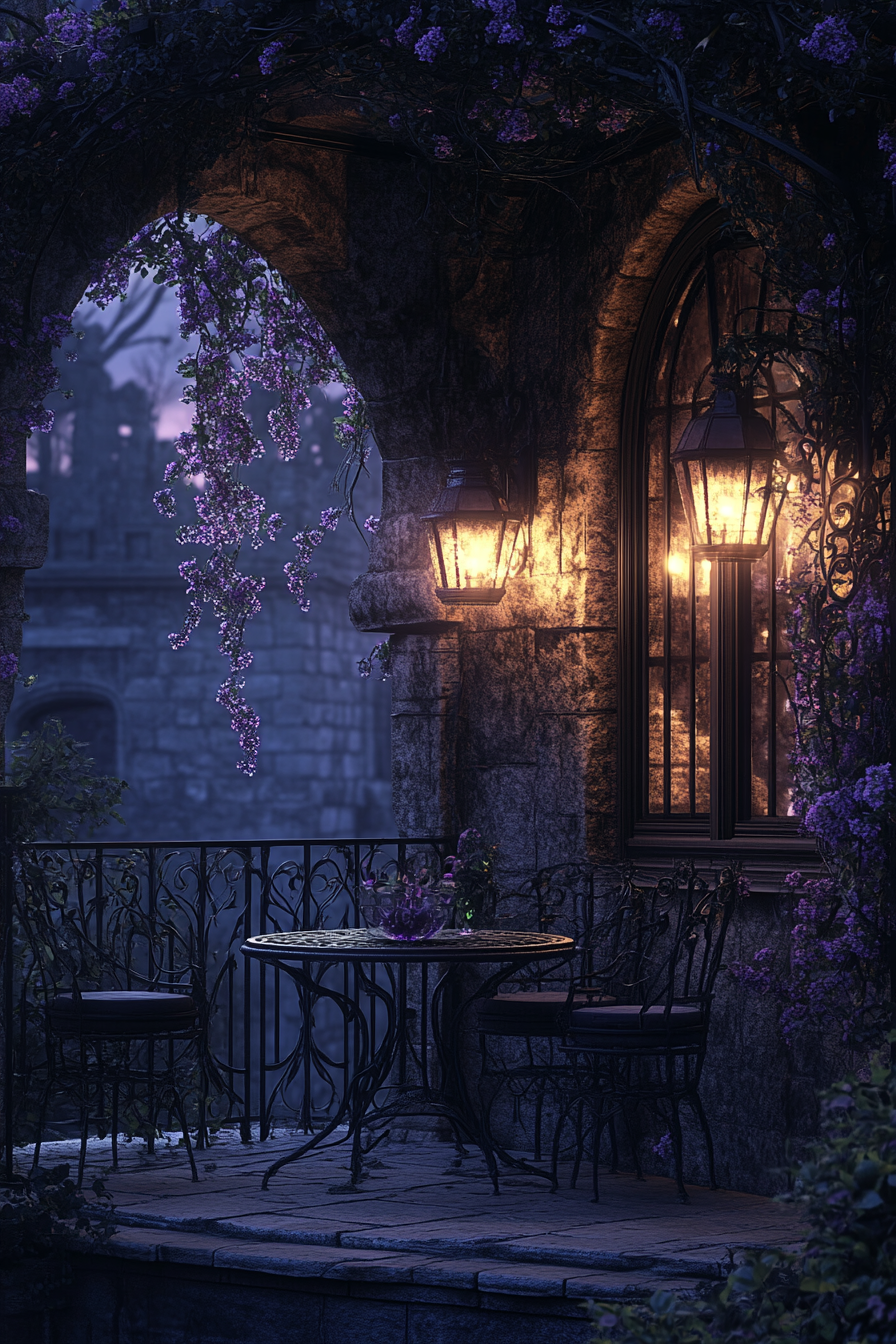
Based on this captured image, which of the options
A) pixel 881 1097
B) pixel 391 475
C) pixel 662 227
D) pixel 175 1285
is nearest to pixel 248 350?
pixel 391 475

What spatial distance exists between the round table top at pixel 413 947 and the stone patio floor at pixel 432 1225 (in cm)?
70

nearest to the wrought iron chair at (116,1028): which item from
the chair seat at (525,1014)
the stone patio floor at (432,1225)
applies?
the stone patio floor at (432,1225)

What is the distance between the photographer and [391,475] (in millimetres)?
6641

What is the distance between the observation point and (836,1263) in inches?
116

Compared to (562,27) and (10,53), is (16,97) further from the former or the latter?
(562,27)

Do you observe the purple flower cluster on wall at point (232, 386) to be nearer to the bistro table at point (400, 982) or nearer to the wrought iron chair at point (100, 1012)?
the wrought iron chair at point (100, 1012)

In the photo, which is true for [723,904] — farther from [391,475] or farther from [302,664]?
[302,664]

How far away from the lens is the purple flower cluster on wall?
693 centimetres

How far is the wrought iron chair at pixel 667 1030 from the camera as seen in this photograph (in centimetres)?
512

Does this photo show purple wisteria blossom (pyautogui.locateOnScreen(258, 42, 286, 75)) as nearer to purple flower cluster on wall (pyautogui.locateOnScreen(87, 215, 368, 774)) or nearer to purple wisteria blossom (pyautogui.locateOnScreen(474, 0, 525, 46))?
purple wisteria blossom (pyautogui.locateOnScreen(474, 0, 525, 46))

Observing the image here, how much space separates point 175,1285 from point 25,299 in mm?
2801

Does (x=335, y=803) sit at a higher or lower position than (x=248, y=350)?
lower

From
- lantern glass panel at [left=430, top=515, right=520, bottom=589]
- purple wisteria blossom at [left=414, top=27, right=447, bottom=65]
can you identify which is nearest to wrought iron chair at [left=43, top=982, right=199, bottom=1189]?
lantern glass panel at [left=430, top=515, right=520, bottom=589]

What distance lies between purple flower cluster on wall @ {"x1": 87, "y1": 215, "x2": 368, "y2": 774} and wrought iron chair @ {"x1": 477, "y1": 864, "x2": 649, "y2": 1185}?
167 centimetres
